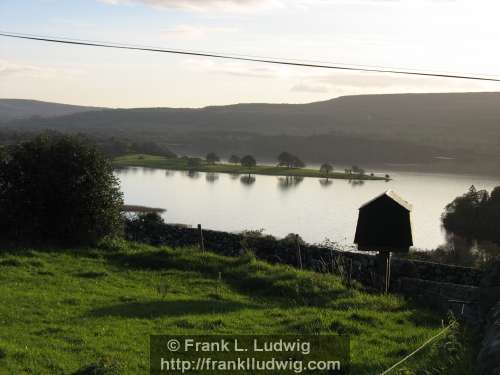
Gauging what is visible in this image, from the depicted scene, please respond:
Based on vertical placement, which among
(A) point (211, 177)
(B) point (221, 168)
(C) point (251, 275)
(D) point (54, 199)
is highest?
(D) point (54, 199)

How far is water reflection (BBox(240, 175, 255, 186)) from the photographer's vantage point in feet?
339

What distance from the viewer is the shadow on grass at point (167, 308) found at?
11.4 m

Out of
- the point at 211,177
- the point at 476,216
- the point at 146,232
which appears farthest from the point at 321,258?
the point at 211,177

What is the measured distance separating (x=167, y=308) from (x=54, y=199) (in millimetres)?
9812

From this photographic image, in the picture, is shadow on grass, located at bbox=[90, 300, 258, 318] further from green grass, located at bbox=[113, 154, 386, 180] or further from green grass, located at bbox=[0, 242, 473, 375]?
green grass, located at bbox=[113, 154, 386, 180]

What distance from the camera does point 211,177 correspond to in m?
112

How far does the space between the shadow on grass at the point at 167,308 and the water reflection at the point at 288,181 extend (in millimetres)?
83386

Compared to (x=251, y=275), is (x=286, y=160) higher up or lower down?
higher up

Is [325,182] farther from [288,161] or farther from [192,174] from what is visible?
[192,174]

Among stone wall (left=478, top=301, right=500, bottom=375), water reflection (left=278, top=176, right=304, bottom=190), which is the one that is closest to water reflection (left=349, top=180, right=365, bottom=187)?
water reflection (left=278, top=176, right=304, bottom=190)

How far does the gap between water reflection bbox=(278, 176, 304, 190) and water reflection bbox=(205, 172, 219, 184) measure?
11859 mm

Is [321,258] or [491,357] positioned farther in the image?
[321,258]

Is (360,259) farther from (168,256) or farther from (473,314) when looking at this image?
(473,314)

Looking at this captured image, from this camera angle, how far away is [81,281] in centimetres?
1461
